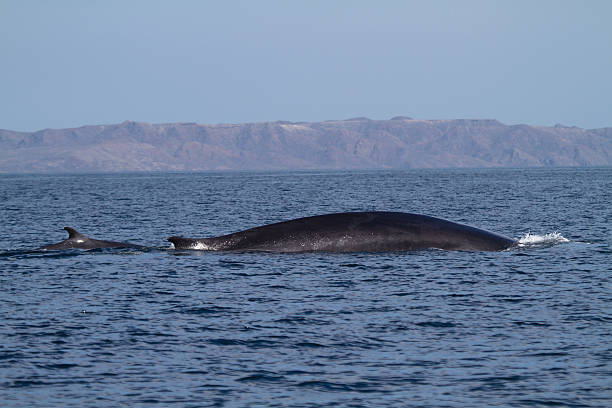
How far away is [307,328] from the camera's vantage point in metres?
17.3

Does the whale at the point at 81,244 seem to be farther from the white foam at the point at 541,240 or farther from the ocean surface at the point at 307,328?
the white foam at the point at 541,240

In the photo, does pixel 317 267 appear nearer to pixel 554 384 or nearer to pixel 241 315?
pixel 241 315

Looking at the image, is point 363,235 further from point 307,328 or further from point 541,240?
point 307,328

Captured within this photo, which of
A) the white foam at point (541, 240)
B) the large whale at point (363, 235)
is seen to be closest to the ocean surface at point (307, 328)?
the white foam at point (541, 240)

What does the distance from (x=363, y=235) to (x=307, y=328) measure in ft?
28.7

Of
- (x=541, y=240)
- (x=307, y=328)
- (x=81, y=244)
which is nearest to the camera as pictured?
(x=307, y=328)

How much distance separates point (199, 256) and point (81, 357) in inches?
476

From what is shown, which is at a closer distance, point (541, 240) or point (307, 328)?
point (307, 328)

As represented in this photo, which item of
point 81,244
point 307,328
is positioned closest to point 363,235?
point 307,328

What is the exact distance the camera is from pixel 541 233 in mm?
37250

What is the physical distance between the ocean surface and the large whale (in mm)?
347

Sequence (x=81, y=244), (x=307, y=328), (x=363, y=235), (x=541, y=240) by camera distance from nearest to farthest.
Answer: (x=307, y=328)
(x=363, y=235)
(x=81, y=244)
(x=541, y=240)

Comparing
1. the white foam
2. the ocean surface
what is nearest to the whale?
the ocean surface

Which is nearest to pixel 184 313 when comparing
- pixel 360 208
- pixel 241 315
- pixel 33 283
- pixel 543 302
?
pixel 241 315
